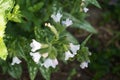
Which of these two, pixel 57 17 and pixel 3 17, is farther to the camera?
pixel 57 17

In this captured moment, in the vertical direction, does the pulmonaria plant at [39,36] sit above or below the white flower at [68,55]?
above

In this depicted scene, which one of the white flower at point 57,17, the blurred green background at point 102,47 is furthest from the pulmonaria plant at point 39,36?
the blurred green background at point 102,47

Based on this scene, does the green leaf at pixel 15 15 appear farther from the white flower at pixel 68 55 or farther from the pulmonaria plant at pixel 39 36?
the white flower at pixel 68 55

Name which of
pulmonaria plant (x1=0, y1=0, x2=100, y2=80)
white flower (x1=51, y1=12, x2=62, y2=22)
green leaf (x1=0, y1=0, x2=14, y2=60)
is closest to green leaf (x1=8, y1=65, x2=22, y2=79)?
pulmonaria plant (x1=0, y1=0, x2=100, y2=80)

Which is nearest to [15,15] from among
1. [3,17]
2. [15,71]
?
[3,17]

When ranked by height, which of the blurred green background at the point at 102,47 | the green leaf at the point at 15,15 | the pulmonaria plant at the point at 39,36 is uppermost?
the green leaf at the point at 15,15

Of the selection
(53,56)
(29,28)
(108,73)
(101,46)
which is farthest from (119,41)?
(53,56)

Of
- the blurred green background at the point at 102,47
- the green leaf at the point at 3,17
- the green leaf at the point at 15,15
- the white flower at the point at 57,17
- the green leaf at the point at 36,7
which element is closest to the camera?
the green leaf at the point at 3,17

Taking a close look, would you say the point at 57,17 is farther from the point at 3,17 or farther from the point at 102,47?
the point at 102,47

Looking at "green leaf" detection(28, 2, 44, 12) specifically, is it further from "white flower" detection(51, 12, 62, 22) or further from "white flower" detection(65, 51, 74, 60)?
"white flower" detection(65, 51, 74, 60)

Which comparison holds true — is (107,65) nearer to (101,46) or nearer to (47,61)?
(101,46)
